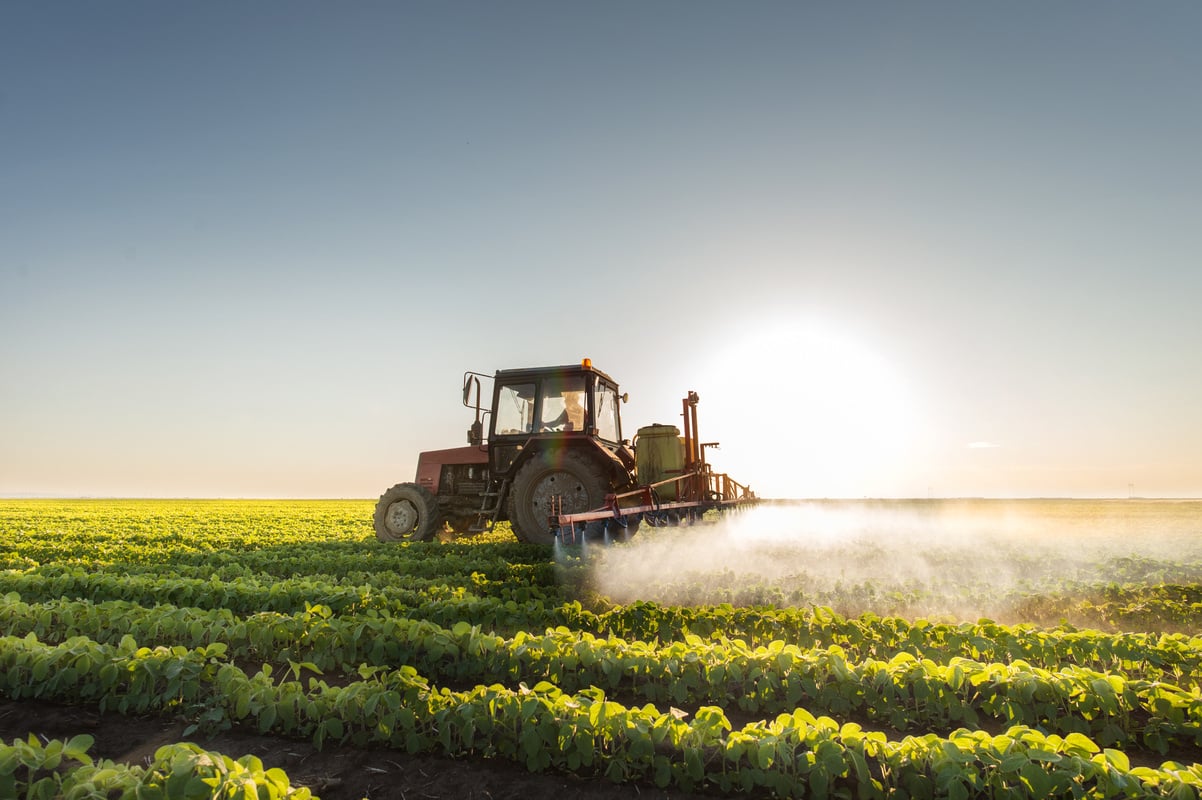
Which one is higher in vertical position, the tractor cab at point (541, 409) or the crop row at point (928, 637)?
the tractor cab at point (541, 409)

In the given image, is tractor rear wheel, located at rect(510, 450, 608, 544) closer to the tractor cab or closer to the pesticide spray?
the tractor cab

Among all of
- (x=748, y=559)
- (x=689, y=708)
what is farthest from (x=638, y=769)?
(x=748, y=559)

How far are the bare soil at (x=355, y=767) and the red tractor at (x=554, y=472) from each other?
3.90 meters

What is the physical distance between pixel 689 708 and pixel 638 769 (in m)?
1.10

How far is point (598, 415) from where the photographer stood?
10086 mm

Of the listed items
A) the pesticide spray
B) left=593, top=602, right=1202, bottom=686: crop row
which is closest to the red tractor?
the pesticide spray

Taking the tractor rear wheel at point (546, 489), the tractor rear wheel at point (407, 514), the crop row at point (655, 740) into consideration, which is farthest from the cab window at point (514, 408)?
the crop row at point (655, 740)

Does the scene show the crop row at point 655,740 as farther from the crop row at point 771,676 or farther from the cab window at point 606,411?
the cab window at point 606,411

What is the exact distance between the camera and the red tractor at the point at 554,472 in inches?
359

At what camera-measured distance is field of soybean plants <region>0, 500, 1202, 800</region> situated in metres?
2.85

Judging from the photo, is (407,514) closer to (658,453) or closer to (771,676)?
(658,453)

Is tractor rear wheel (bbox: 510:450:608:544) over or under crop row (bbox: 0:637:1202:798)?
over

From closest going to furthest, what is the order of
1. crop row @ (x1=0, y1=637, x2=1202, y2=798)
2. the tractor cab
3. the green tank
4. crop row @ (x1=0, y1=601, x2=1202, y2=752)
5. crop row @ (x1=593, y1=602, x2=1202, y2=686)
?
crop row @ (x1=0, y1=637, x2=1202, y2=798), crop row @ (x1=0, y1=601, x2=1202, y2=752), crop row @ (x1=593, y1=602, x2=1202, y2=686), the tractor cab, the green tank

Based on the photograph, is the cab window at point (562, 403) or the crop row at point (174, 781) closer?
the crop row at point (174, 781)
